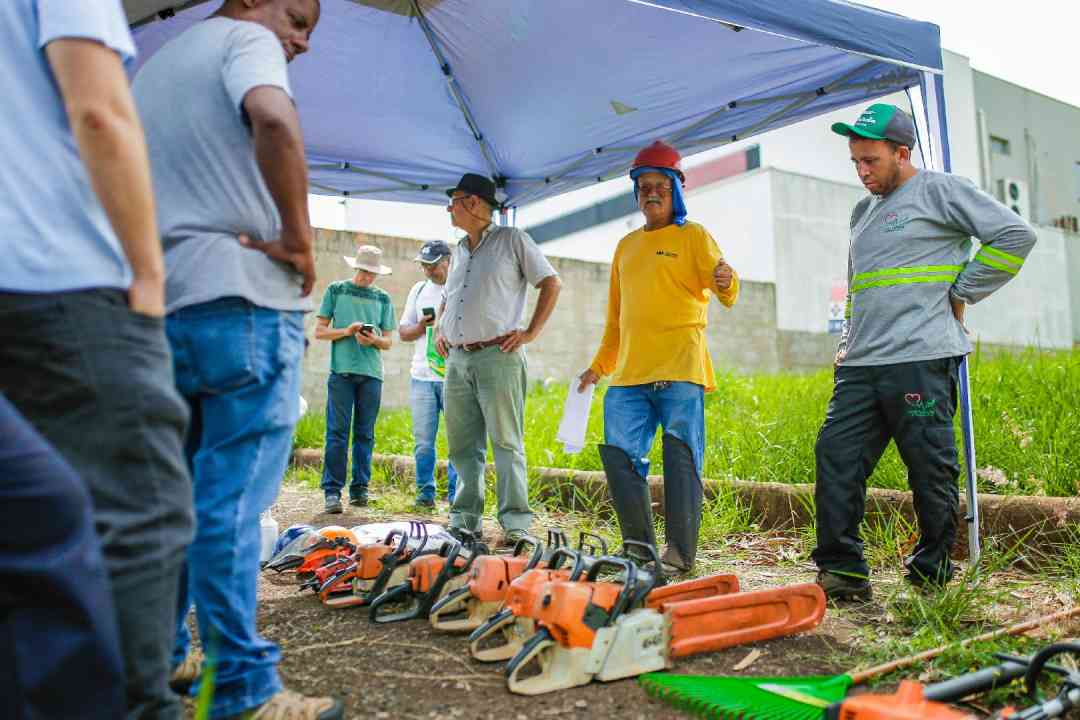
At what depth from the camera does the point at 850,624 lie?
10.2 ft

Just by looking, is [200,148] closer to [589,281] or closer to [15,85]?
[15,85]

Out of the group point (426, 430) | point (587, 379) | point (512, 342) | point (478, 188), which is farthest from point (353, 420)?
point (587, 379)

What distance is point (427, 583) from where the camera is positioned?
3.23 m

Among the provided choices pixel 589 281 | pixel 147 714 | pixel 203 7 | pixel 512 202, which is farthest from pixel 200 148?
pixel 589 281

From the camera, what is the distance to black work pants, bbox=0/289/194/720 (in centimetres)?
136

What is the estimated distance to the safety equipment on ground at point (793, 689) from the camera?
6.77 feet

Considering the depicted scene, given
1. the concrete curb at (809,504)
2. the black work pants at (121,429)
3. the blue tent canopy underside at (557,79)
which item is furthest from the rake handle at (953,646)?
the blue tent canopy underside at (557,79)

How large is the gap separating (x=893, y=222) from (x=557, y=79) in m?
2.04

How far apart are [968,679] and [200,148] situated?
2.19 metres

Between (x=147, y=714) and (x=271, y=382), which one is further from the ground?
(x=271, y=382)

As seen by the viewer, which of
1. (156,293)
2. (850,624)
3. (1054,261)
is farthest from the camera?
(1054,261)

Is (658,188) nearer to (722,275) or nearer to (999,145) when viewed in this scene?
(722,275)

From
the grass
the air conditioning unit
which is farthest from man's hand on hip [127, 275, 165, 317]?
the air conditioning unit

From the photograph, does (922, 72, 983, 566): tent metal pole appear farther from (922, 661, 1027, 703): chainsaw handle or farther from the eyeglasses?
(922, 661, 1027, 703): chainsaw handle
